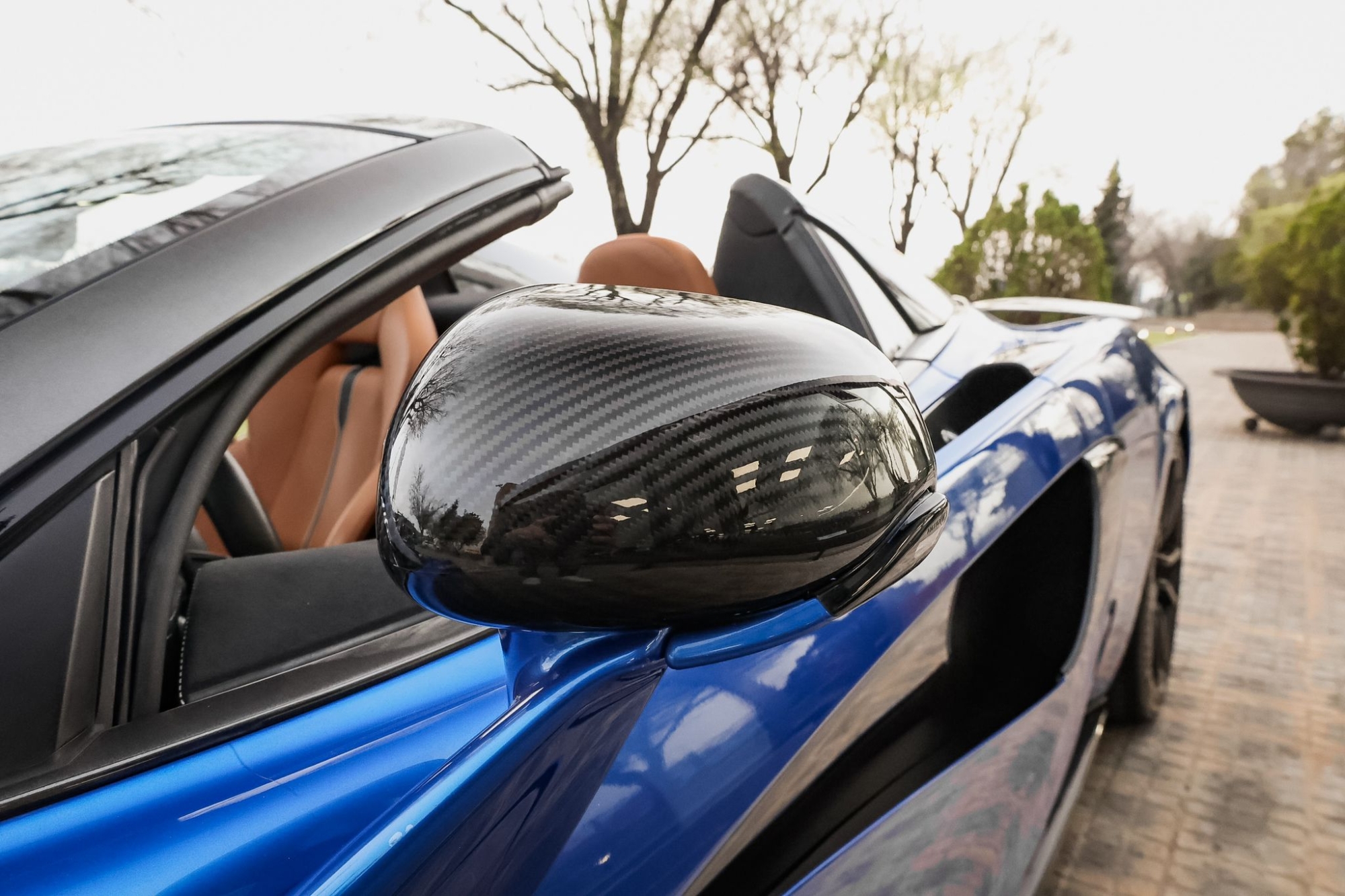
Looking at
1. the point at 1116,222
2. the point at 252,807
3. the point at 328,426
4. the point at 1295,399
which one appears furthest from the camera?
the point at 1116,222

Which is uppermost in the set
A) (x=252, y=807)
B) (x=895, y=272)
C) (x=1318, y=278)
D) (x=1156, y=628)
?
(x=895, y=272)

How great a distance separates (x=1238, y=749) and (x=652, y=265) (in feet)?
8.04

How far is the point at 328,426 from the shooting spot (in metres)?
1.99

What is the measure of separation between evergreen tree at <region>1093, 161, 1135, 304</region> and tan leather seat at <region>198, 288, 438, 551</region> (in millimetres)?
47202

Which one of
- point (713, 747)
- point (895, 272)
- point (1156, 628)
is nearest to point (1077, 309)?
point (895, 272)

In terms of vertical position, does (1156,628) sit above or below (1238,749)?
above

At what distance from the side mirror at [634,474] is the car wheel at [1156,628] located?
2.20 metres

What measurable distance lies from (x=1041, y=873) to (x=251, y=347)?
1457 mm

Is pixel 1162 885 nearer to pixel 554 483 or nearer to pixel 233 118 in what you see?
pixel 554 483

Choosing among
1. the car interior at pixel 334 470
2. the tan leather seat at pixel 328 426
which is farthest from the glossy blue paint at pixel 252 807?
the tan leather seat at pixel 328 426

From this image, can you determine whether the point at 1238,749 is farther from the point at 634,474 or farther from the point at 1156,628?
the point at 634,474

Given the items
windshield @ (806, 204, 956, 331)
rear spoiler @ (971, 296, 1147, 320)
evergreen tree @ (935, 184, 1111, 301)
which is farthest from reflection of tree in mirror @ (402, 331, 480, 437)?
evergreen tree @ (935, 184, 1111, 301)

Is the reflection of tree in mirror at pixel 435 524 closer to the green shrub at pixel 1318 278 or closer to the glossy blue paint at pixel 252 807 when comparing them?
the glossy blue paint at pixel 252 807

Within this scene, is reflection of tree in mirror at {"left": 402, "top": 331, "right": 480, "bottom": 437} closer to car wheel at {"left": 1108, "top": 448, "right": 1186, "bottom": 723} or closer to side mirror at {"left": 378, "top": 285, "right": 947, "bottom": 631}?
side mirror at {"left": 378, "top": 285, "right": 947, "bottom": 631}
